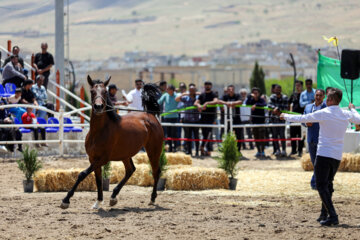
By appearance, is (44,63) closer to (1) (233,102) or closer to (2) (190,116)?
(2) (190,116)

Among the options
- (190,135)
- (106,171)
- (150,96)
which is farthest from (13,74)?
(150,96)

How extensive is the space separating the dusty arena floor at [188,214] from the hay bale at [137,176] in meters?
0.22

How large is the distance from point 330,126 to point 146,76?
13194 centimetres

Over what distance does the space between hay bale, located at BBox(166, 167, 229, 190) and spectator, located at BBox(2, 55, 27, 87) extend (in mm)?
8050

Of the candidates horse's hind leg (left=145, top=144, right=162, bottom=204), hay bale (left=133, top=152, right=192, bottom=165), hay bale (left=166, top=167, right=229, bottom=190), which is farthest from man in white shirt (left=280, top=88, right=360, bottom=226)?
hay bale (left=133, top=152, right=192, bottom=165)

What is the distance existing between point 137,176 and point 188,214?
4023 millimetres

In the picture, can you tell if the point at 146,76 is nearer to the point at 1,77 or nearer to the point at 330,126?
the point at 1,77

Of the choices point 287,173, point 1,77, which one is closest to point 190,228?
A: point 287,173

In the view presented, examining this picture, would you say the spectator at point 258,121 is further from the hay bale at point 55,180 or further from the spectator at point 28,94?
the hay bale at point 55,180

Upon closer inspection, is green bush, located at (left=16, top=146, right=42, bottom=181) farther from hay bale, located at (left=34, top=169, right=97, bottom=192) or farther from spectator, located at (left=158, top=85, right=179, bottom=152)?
spectator, located at (left=158, top=85, right=179, bottom=152)

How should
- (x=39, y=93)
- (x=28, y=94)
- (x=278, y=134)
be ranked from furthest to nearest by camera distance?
(x=278, y=134) < (x=39, y=93) < (x=28, y=94)

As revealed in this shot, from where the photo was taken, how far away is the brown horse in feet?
37.7

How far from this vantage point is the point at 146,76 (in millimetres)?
141375

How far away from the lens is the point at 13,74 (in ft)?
68.5
